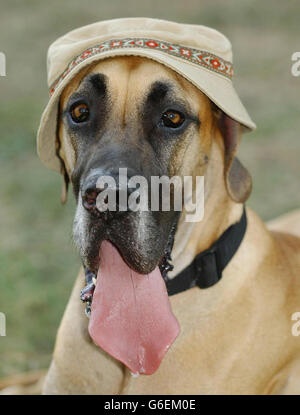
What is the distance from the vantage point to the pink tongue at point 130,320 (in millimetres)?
2332

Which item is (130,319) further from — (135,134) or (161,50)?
(161,50)

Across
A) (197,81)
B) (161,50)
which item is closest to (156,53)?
(161,50)

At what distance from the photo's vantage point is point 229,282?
2580mm

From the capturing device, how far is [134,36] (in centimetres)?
242

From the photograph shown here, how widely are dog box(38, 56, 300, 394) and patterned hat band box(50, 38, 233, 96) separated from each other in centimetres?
6

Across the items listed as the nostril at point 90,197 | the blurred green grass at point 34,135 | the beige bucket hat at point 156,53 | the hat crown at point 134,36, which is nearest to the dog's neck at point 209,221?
the beige bucket hat at point 156,53

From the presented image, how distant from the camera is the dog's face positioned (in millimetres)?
2223

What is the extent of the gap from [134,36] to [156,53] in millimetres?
152

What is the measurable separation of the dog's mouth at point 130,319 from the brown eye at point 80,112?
20.2 inches

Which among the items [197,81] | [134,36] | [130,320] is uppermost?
[134,36]

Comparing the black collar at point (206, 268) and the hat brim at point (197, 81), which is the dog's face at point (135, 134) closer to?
the hat brim at point (197, 81)

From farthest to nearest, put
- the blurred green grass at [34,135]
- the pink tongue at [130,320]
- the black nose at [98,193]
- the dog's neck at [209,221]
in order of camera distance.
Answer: the blurred green grass at [34,135]
the dog's neck at [209,221]
the pink tongue at [130,320]
the black nose at [98,193]

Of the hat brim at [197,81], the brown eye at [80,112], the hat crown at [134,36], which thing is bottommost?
the brown eye at [80,112]

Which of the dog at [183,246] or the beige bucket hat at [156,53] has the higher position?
the beige bucket hat at [156,53]
